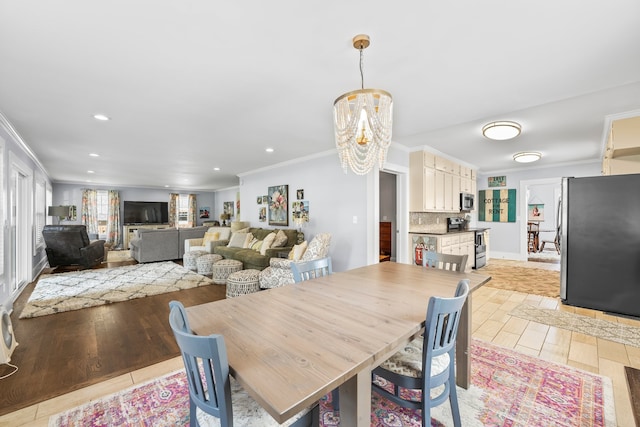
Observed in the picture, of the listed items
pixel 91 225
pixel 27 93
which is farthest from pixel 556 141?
pixel 91 225

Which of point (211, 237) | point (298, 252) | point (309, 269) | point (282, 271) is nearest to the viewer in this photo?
point (309, 269)

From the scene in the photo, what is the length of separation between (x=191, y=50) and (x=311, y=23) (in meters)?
0.91

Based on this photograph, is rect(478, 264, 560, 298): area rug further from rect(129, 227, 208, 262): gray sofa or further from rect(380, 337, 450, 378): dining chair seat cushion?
rect(129, 227, 208, 262): gray sofa

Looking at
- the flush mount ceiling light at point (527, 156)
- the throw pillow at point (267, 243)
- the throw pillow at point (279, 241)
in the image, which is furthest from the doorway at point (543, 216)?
the throw pillow at point (267, 243)

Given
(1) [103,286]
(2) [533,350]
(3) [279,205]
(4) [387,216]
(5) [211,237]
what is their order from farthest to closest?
1. (5) [211,237]
2. (4) [387,216]
3. (3) [279,205]
4. (1) [103,286]
5. (2) [533,350]

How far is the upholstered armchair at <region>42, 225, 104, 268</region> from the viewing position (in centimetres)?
586

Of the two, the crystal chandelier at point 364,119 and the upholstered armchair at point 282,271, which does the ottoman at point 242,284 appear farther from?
the crystal chandelier at point 364,119

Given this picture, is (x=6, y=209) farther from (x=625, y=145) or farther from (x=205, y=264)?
(x=625, y=145)

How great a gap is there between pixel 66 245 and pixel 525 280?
926 cm

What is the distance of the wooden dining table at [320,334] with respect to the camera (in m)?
0.87

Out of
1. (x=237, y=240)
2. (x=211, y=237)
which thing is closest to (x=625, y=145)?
(x=237, y=240)

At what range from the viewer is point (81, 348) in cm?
261

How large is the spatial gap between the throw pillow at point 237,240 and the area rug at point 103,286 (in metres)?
1.05

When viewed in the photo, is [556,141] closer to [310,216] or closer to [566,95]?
[566,95]
